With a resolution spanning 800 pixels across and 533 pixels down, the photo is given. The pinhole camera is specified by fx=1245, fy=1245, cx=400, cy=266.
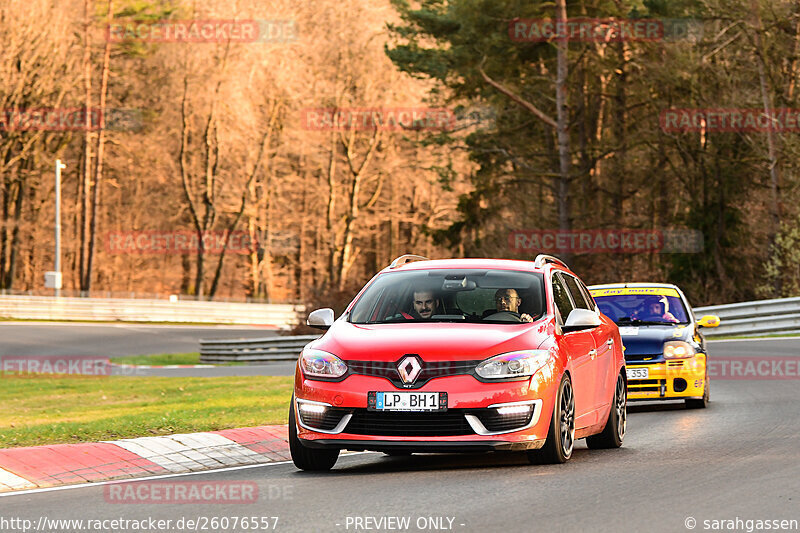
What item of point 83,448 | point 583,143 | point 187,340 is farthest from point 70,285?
point 83,448

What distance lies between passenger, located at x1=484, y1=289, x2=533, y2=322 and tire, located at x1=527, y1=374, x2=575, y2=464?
749 millimetres

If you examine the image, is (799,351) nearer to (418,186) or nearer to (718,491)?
(718,491)

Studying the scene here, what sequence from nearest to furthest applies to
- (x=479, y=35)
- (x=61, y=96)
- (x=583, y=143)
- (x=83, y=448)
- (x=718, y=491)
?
(x=718, y=491)
(x=83, y=448)
(x=479, y=35)
(x=583, y=143)
(x=61, y=96)

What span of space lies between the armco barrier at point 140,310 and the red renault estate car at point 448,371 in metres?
42.6

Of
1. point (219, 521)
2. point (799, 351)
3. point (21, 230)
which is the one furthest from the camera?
point (21, 230)

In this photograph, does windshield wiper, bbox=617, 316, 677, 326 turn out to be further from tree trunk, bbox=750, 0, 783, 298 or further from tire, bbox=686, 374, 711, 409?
tree trunk, bbox=750, 0, 783, 298

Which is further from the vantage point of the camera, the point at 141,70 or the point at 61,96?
the point at 141,70

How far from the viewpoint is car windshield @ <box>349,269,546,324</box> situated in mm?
10516

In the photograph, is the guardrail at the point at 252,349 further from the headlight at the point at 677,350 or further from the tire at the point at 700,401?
the headlight at the point at 677,350

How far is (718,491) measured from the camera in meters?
8.67

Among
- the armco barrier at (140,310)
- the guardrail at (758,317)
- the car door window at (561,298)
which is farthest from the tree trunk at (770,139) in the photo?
the car door window at (561,298)

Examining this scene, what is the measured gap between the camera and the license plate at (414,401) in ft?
30.6

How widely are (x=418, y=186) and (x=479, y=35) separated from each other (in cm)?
2834

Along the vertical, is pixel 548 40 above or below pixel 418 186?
above
